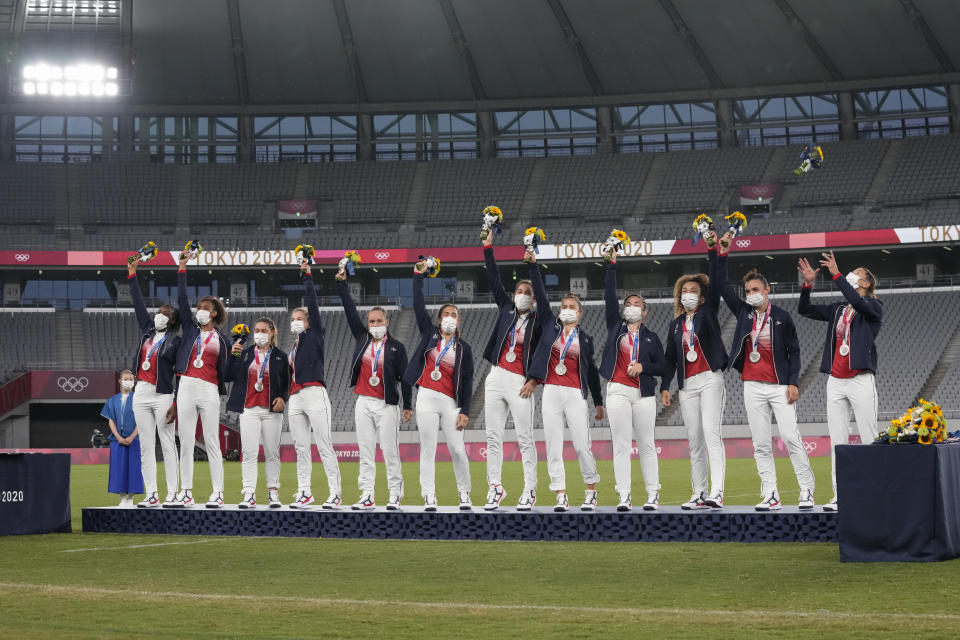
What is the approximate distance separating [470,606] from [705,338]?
186 inches

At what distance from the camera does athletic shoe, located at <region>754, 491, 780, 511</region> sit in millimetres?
10727

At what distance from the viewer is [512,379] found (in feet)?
37.9

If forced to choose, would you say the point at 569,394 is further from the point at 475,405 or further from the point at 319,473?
the point at 475,405

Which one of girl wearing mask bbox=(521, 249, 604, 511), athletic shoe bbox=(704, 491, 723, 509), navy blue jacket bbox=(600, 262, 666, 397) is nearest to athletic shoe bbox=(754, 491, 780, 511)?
athletic shoe bbox=(704, 491, 723, 509)

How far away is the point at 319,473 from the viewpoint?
1120 inches

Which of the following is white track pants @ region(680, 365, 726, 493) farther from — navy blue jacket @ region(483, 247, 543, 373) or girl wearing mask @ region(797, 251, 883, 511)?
navy blue jacket @ region(483, 247, 543, 373)

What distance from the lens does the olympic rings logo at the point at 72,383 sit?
136 ft

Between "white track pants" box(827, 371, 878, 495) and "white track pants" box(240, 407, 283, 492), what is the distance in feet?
19.5

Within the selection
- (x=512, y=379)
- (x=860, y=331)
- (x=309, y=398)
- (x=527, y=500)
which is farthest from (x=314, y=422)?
(x=860, y=331)

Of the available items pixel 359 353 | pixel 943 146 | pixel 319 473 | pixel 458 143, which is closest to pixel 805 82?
pixel 943 146

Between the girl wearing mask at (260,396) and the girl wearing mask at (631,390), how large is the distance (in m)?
3.84

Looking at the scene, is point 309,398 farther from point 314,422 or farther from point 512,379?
point 512,379

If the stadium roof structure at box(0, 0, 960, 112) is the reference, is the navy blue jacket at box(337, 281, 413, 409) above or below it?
below

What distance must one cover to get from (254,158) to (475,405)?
1596 centimetres
